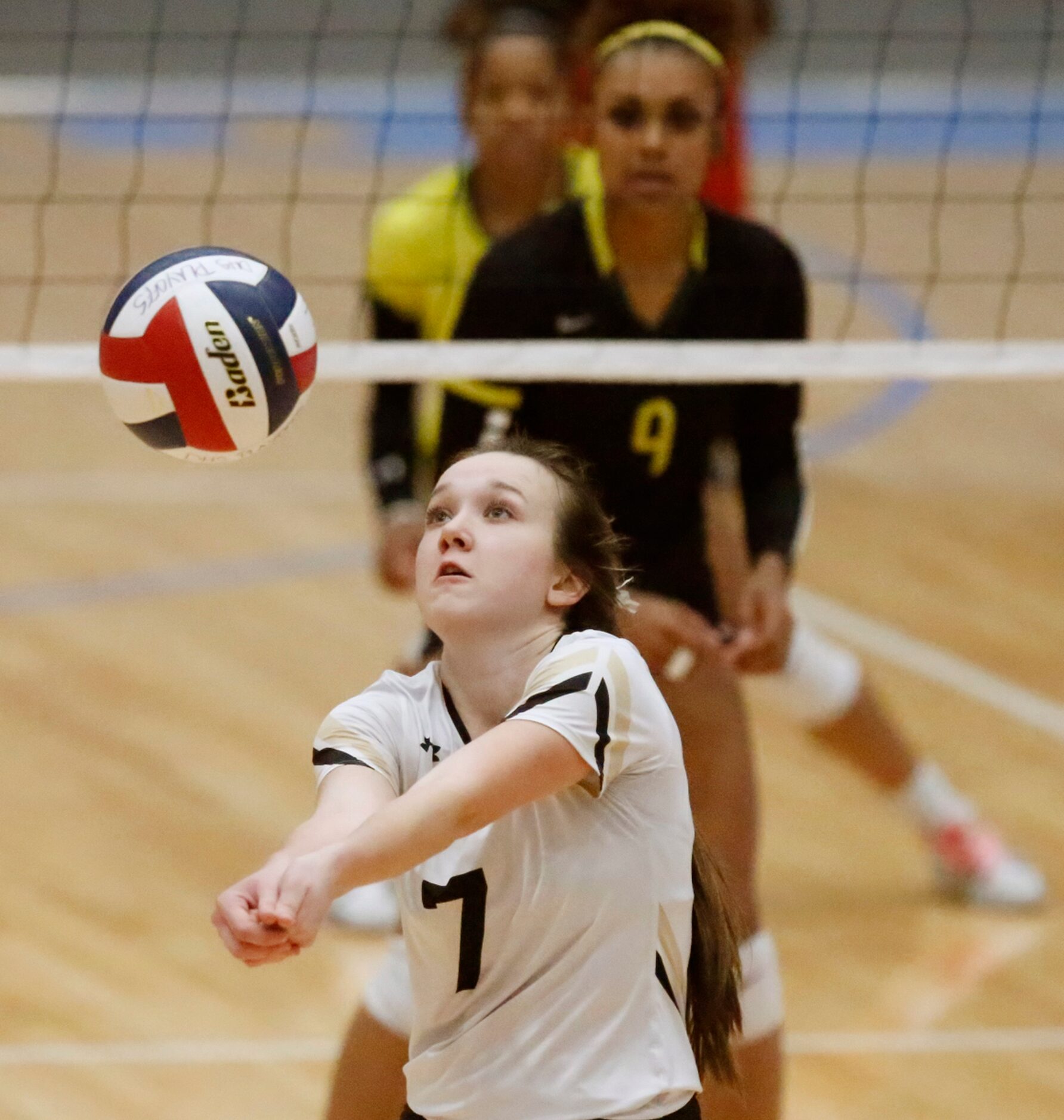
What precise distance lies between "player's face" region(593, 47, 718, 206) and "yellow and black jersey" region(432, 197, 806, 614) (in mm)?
90

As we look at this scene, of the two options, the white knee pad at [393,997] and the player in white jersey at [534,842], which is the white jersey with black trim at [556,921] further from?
the white knee pad at [393,997]

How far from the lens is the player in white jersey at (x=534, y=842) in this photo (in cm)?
210

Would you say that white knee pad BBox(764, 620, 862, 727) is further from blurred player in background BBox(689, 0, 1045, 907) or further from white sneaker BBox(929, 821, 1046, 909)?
white sneaker BBox(929, 821, 1046, 909)

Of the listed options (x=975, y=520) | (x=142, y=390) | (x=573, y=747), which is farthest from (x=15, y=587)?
(x=573, y=747)

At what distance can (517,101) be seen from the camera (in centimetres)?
415

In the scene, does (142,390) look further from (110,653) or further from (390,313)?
(110,653)

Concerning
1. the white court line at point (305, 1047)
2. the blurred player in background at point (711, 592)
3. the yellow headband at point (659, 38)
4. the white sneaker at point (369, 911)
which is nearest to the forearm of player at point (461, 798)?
the blurred player in background at point (711, 592)

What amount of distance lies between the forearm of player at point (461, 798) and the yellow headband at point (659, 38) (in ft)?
5.85

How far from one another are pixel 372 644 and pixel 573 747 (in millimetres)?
4097

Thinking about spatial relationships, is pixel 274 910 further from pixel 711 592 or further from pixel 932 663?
pixel 932 663

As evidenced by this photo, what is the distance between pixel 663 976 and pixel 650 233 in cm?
160

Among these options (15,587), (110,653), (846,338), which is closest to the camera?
(110,653)

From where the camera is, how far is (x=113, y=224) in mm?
10188

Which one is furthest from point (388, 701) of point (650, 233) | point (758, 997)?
point (650, 233)
